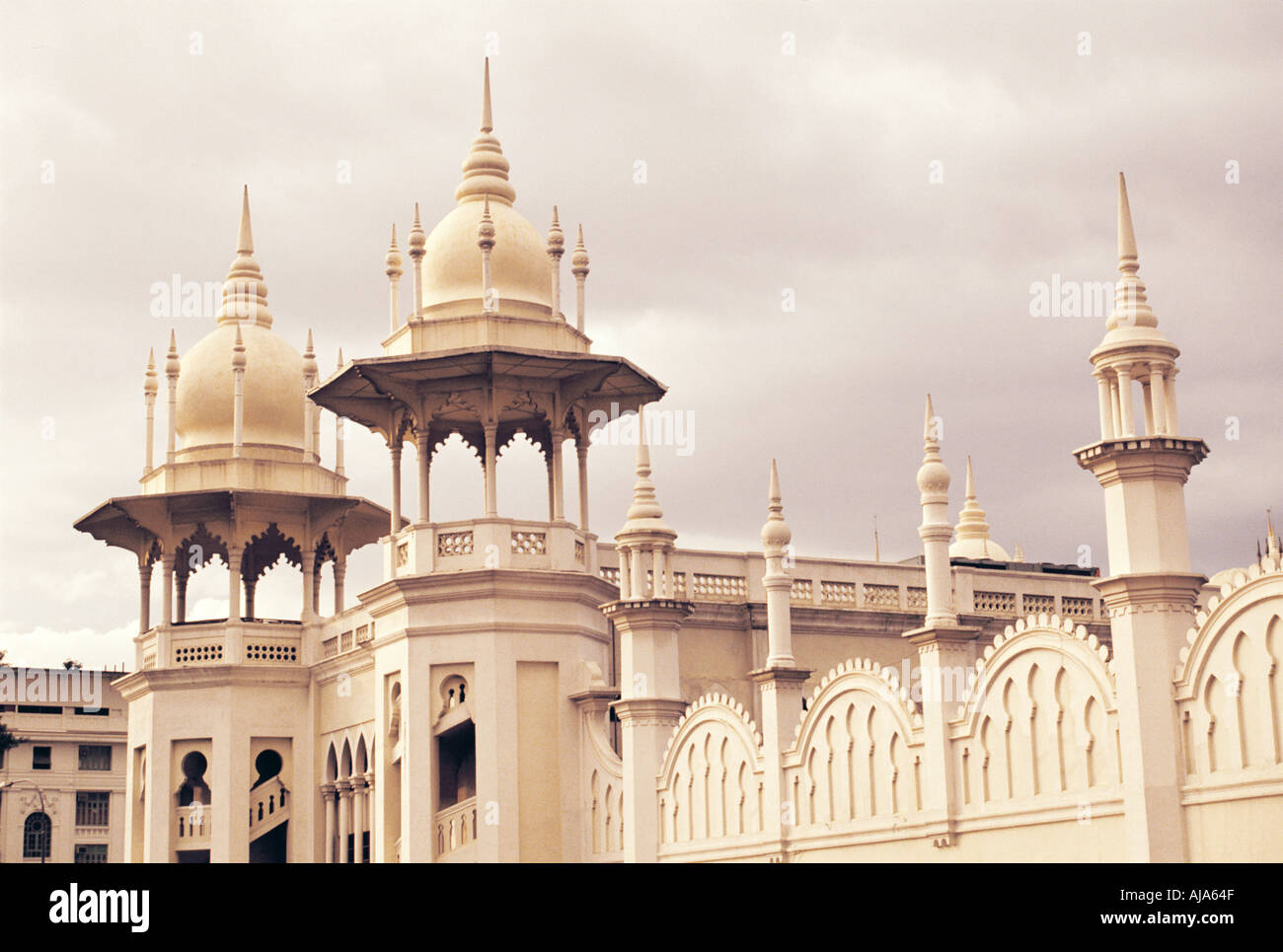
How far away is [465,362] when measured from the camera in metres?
31.6

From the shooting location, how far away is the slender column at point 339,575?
133 feet

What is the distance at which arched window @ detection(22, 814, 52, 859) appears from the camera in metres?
67.6

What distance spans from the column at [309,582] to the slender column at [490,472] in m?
8.40

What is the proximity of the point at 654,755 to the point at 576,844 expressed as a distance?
3781 millimetres

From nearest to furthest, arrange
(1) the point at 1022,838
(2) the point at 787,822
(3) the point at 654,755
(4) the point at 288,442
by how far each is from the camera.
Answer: (1) the point at 1022,838, (2) the point at 787,822, (3) the point at 654,755, (4) the point at 288,442

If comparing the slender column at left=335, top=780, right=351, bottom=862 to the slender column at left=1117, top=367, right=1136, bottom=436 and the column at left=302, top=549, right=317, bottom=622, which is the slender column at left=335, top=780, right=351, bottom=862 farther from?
the slender column at left=1117, top=367, right=1136, bottom=436

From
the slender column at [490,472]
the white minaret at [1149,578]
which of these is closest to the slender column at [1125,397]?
the white minaret at [1149,578]

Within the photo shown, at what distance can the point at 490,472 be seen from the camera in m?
31.8

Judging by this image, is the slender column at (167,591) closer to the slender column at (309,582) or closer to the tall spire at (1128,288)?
the slender column at (309,582)

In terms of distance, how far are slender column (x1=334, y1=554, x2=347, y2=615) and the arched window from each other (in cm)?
3233

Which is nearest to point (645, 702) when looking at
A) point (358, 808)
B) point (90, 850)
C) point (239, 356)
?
point (358, 808)
